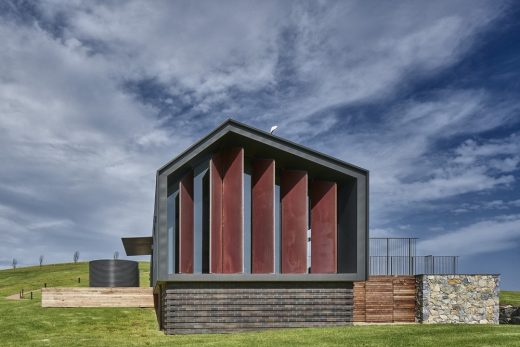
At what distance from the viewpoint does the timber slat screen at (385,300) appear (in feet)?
82.7

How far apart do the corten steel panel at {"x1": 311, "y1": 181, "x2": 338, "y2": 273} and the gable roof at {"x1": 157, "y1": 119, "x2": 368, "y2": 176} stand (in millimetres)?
1220

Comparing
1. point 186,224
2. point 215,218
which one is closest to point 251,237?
point 215,218

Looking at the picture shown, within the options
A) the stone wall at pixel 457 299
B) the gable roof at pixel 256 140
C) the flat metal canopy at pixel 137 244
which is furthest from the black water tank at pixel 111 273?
the stone wall at pixel 457 299

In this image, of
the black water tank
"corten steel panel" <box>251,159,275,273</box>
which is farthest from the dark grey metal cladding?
the black water tank

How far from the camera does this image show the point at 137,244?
39.4 m

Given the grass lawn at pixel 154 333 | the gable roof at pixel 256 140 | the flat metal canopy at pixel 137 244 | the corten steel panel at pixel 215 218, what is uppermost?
the gable roof at pixel 256 140

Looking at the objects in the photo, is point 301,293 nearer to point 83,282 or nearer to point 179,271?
point 179,271

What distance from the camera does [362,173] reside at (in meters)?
21.7

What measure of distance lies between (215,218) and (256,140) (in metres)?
3.40

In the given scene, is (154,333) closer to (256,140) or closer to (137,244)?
(256,140)

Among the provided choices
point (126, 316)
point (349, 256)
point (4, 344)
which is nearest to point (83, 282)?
point (126, 316)

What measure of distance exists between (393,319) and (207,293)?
10389 millimetres

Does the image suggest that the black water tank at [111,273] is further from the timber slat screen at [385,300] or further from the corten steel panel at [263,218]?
the timber slat screen at [385,300]

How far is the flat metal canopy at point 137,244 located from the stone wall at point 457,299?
63.9ft
